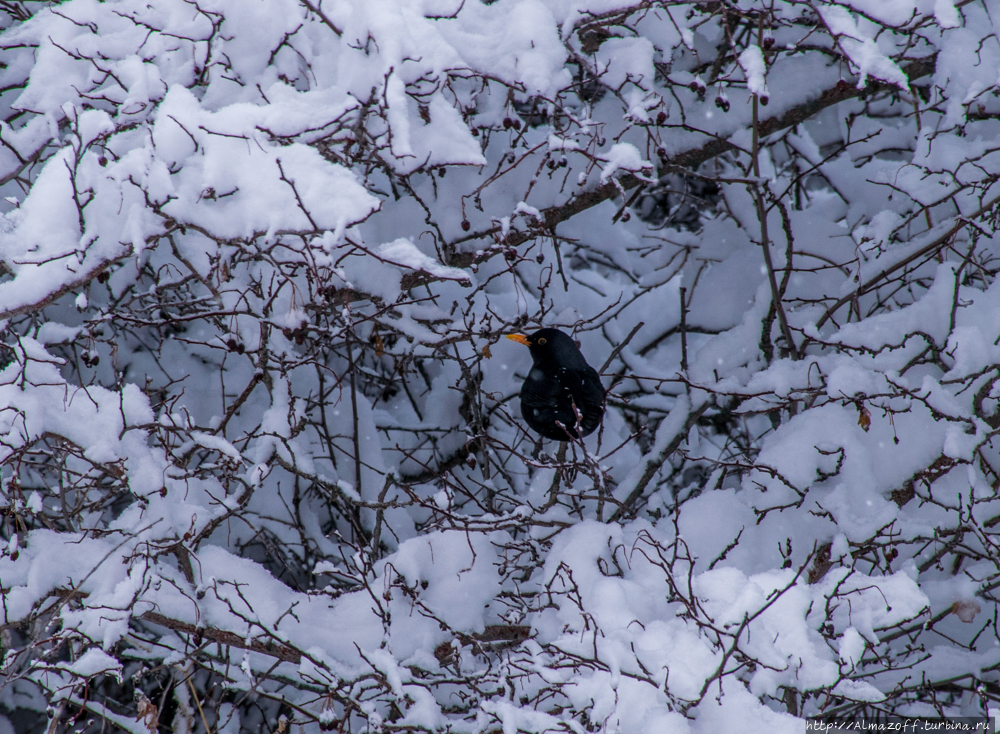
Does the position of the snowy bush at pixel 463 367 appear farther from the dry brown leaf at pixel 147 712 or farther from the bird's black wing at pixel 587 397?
the bird's black wing at pixel 587 397

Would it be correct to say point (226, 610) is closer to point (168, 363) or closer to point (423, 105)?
point (168, 363)

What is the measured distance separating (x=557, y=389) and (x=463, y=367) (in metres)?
0.48

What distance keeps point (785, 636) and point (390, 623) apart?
1431mm

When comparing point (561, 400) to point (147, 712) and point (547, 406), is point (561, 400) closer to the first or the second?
point (547, 406)

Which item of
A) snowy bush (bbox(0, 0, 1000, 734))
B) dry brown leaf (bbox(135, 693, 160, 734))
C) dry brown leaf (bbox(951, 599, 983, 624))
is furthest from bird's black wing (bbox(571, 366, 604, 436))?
dry brown leaf (bbox(135, 693, 160, 734))

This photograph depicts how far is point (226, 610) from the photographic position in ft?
9.95

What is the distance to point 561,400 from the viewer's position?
3.35m

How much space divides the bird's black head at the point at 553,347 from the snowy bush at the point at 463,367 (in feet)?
A: 0.82

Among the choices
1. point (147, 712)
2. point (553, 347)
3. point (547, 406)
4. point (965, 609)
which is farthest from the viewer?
point (553, 347)

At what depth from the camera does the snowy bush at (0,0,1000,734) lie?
234cm

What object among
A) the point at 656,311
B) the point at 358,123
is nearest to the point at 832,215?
the point at 656,311

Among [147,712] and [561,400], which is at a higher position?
[561,400]

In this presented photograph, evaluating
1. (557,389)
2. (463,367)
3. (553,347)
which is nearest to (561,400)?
(557,389)

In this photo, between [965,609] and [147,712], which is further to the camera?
[965,609]
